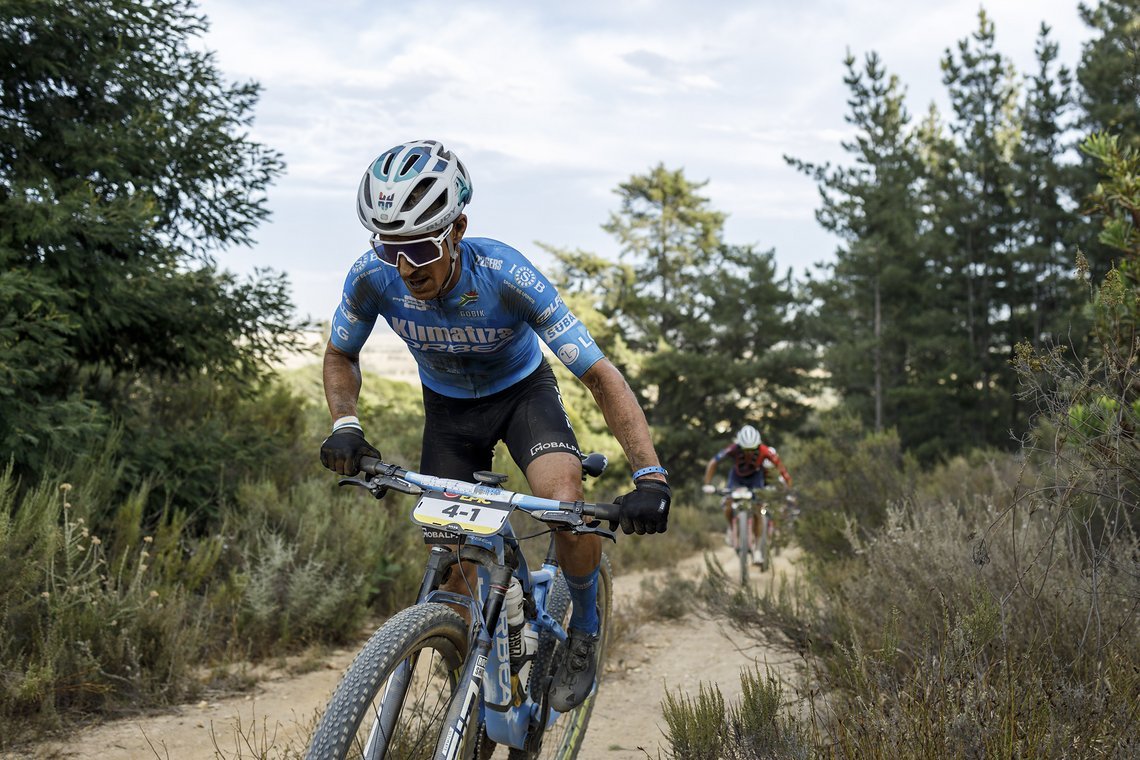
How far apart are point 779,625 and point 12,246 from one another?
19.0 ft

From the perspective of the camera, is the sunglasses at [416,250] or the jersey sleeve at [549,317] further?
the jersey sleeve at [549,317]

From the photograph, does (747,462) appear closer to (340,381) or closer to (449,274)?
(340,381)

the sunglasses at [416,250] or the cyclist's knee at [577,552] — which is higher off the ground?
the sunglasses at [416,250]

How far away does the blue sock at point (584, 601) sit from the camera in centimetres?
382

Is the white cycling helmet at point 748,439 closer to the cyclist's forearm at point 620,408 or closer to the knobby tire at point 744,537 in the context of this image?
the knobby tire at point 744,537

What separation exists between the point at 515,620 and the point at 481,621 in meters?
0.26

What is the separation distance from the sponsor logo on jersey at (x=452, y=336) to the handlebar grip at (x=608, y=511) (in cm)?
104

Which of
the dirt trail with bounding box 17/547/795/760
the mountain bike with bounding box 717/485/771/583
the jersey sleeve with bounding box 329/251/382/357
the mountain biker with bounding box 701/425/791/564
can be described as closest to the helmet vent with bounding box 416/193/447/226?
the jersey sleeve with bounding box 329/251/382/357

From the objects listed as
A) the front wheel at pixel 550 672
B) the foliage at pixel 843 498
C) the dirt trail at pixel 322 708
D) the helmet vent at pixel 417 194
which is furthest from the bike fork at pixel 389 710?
the foliage at pixel 843 498

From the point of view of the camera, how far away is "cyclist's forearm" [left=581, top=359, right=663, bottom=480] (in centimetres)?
325

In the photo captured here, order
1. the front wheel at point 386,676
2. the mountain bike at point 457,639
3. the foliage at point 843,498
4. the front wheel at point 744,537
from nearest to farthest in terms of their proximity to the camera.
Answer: the front wheel at point 386,676 → the mountain bike at point 457,639 → the foliage at point 843,498 → the front wheel at point 744,537

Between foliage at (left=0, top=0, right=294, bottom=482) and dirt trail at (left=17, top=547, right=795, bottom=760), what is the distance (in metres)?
2.22

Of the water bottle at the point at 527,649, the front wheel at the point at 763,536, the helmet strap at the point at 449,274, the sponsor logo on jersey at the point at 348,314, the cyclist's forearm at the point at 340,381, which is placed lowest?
the front wheel at the point at 763,536

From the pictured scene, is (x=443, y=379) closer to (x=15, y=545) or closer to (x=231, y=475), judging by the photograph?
(x=15, y=545)
